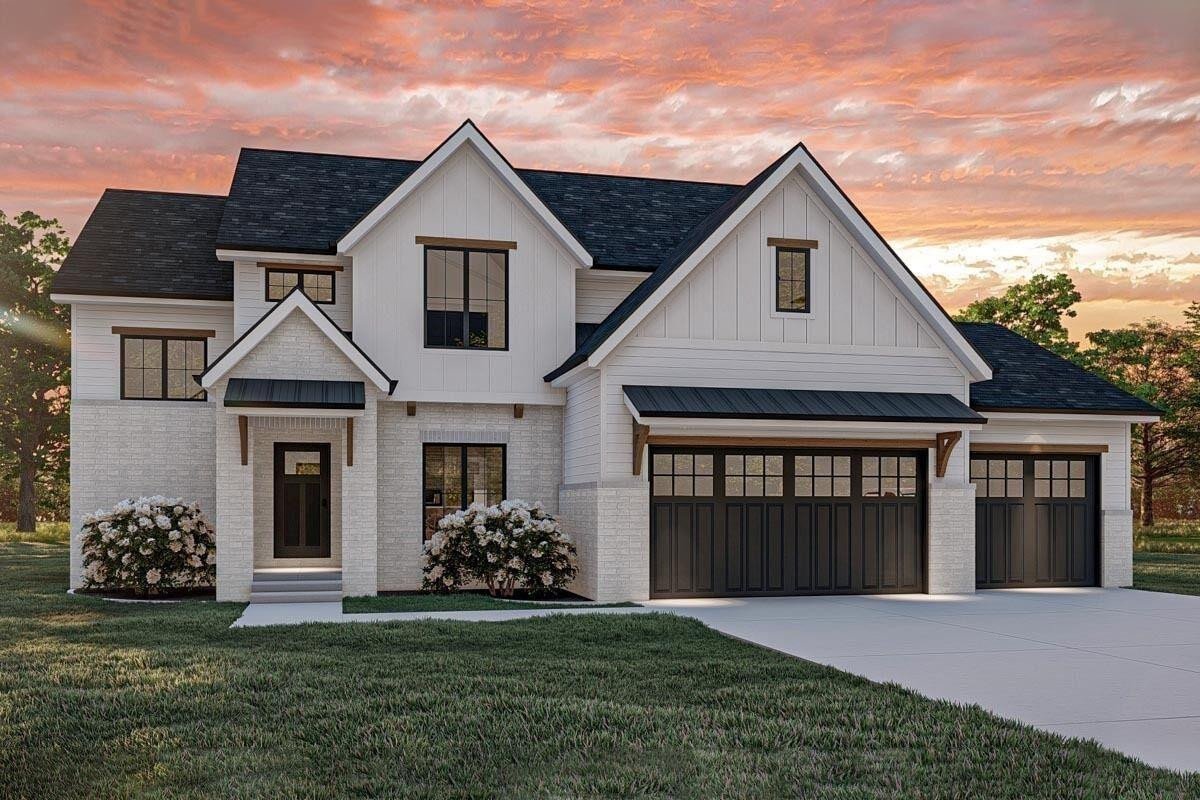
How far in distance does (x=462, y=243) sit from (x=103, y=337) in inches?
272

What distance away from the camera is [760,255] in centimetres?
1817

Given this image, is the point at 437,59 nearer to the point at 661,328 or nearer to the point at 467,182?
the point at 467,182

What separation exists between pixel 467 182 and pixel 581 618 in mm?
9140

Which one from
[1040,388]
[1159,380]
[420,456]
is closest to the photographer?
[420,456]

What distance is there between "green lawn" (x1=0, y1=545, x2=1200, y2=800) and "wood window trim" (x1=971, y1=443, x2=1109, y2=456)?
395 inches

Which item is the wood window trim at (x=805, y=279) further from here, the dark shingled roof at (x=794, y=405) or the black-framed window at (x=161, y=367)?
the black-framed window at (x=161, y=367)

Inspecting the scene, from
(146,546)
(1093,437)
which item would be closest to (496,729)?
(146,546)

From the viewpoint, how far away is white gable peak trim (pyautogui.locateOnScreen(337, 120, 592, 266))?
739 inches

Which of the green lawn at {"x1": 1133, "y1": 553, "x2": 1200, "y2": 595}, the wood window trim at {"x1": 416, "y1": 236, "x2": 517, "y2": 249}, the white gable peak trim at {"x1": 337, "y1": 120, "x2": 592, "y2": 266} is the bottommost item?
the green lawn at {"x1": 1133, "y1": 553, "x2": 1200, "y2": 595}

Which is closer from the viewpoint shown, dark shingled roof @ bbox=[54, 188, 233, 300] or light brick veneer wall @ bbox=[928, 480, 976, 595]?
light brick veneer wall @ bbox=[928, 480, 976, 595]

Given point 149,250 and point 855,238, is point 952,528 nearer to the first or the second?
point 855,238

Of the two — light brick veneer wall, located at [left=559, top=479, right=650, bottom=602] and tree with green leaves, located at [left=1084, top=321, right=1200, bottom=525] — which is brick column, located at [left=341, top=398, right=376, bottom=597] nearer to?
light brick veneer wall, located at [left=559, top=479, right=650, bottom=602]

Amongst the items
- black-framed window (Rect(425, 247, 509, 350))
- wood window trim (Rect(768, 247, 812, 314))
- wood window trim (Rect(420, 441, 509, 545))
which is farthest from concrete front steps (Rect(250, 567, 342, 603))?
wood window trim (Rect(768, 247, 812, 314))

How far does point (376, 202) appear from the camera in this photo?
19.6 meters
